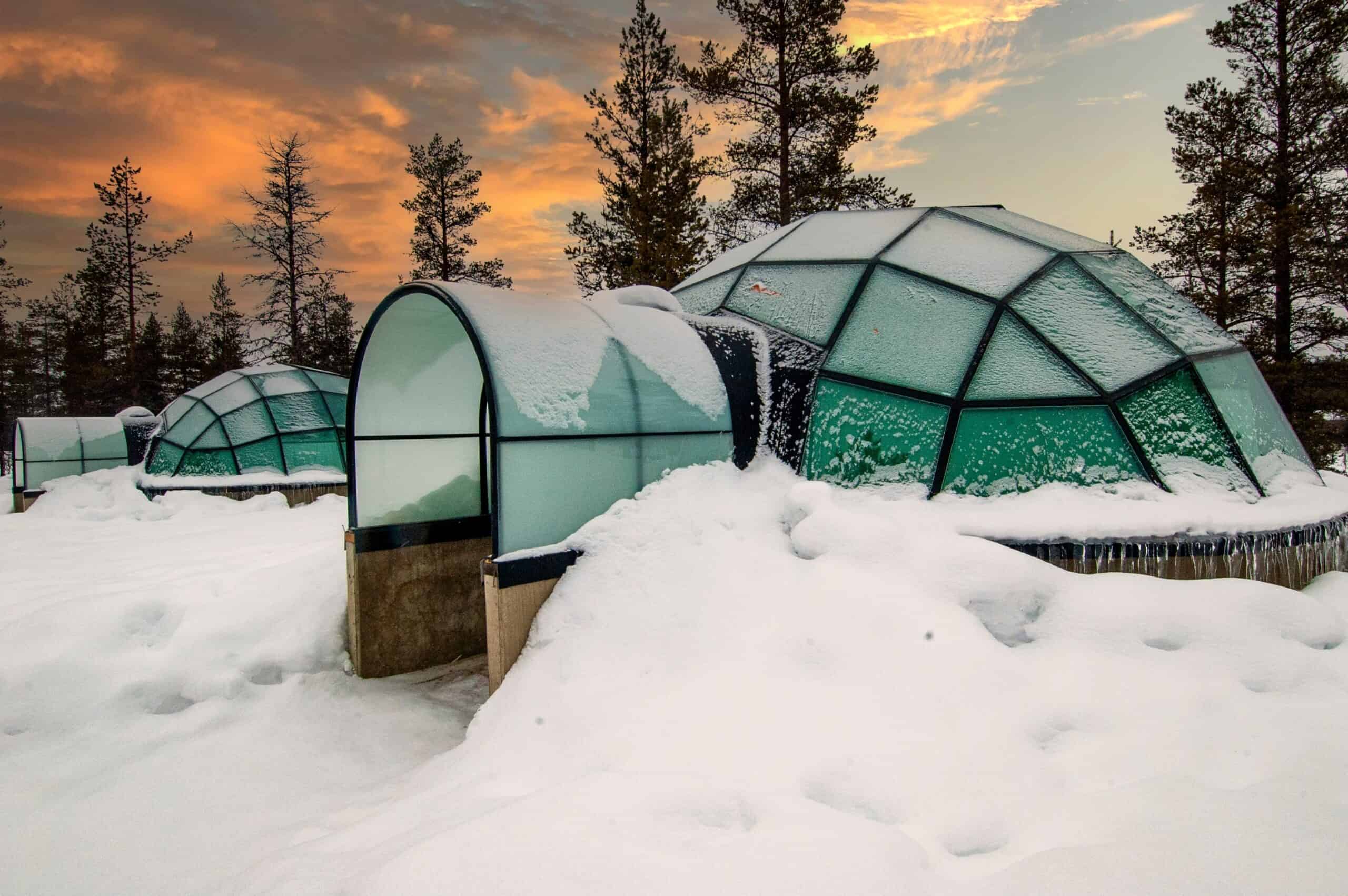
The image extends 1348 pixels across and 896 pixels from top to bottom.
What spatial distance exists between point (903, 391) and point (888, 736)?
11.5ft

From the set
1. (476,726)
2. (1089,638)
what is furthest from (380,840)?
(1089,638)

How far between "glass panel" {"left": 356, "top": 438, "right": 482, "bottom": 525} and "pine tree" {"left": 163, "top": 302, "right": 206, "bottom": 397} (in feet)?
149

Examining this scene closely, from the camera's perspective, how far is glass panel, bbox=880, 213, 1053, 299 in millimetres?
6770

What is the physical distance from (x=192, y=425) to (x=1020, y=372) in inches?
739

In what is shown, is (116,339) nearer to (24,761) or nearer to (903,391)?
(24,761)

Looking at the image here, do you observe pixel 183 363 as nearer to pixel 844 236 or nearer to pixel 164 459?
pixel 164 459

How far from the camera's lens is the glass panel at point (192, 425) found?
16625 mm

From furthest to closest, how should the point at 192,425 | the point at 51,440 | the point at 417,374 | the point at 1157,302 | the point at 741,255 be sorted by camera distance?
the point at 51,440 → the point at 192,425 → the point at 741,255 → the point at 417,374 → the point at 1157,302

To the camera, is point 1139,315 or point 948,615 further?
point 1139,315

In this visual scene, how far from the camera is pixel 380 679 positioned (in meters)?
6.31

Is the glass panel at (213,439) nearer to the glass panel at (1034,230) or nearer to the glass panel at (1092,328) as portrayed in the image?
the glass panel at (1034,230)

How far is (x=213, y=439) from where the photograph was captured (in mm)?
16453

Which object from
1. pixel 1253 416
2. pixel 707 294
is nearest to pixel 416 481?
pixel 707 294

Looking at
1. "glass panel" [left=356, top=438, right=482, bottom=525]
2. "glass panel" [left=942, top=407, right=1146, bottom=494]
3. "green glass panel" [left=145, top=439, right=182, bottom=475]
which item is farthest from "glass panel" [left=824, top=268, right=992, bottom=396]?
"green glass panel" [left=145, top=439, right=182, bottom=475]
